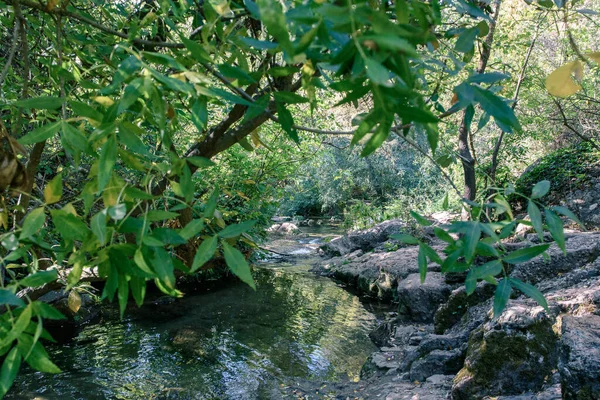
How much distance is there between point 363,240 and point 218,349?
7.24 metres

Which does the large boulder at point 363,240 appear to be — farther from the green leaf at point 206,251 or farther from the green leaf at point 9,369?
the green leaf at point 9,369

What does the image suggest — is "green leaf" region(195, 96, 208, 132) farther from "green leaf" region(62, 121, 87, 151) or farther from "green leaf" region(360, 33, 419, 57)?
"green leaf" region(360, 33, 419, 57)

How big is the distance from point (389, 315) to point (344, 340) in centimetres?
155

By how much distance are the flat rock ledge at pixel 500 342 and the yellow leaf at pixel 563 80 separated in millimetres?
2410

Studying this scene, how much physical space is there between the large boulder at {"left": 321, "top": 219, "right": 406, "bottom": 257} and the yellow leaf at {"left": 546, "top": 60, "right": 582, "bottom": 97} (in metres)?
12.0

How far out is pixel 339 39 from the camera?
713mm

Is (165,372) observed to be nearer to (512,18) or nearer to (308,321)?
(308,321)

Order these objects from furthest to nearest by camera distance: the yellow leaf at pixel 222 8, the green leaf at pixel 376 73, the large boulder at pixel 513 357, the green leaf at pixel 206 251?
1. the large boulder at pixel 513 357
2. the yellow leaf at pixel 222 8
3. the green leaf at pixel 206 251
4. the green leaf at pixel 376 73

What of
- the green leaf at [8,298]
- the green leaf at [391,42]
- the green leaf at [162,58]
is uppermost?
the green leaf at [391,42]

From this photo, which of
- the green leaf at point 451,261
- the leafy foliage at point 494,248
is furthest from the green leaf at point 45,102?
the green leaf at point 451,261

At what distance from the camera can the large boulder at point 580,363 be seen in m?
2.71

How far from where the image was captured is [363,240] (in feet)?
43.8

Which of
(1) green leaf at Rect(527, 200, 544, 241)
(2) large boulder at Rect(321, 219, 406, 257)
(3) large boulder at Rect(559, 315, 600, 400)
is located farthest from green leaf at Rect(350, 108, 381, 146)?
(2) large boulder at Rect(321, 219, 406, 257)

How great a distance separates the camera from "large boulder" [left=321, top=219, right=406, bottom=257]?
513 inches
